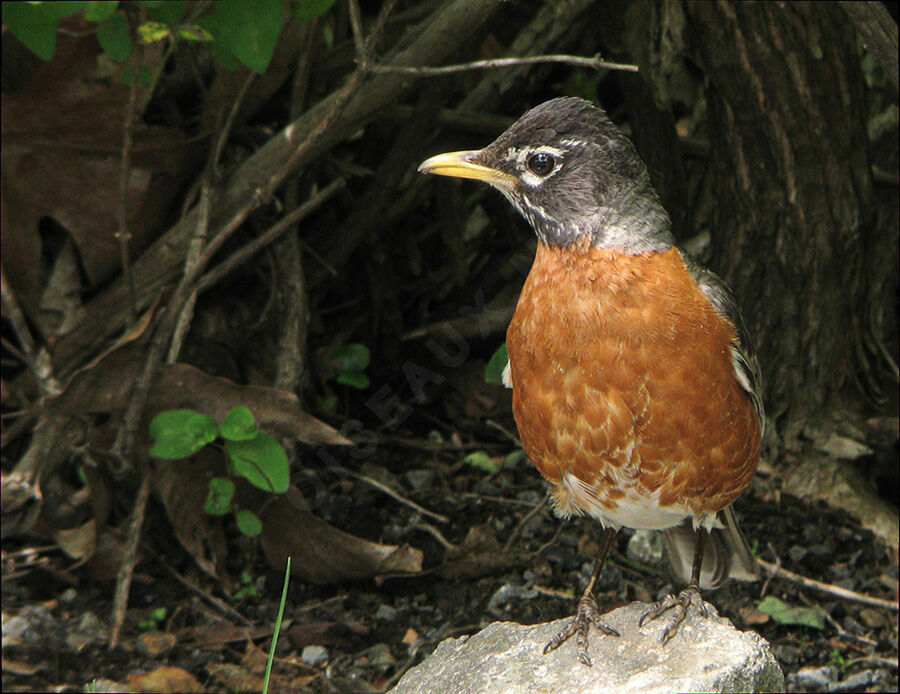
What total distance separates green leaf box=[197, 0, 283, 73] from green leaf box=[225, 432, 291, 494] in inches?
45.5

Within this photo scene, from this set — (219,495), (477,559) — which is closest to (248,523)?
(219,495)

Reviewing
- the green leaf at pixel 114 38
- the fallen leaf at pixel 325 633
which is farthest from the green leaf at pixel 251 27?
the fallen leaf at pixel 325 633

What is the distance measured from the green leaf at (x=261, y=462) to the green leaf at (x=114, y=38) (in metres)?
1.24

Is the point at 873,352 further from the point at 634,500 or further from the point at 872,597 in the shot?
the point at 634,500

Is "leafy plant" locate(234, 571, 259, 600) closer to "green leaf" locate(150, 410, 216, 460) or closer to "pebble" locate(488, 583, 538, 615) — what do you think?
"green leaf" locate(150, 410, 216, 460)

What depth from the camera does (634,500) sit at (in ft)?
10.6

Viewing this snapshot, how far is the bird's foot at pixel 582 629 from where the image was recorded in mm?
3061

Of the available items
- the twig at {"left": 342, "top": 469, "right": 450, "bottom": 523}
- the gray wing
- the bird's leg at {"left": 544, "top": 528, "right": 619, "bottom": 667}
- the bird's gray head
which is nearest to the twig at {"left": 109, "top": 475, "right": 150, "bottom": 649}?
the twig at {"left": 342, "top": 469, "right": 450, "bottom": 523}

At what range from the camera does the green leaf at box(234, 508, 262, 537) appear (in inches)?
156

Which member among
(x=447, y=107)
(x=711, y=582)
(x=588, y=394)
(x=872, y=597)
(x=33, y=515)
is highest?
(x=447, y=107)

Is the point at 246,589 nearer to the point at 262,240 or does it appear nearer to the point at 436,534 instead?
the point at 436,534

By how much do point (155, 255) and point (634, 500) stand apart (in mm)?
2074

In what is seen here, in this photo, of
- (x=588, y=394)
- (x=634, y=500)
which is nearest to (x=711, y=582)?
(x=634, y=500)

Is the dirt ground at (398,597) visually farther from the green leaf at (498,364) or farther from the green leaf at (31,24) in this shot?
the green leaf at (31,24)
